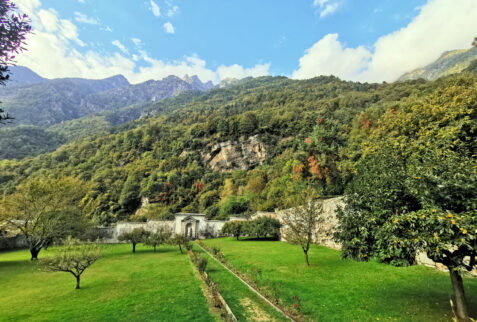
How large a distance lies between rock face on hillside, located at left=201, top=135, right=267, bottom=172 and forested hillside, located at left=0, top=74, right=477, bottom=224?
0.41 metres

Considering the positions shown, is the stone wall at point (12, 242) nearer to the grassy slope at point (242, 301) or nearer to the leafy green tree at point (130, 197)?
the leafy green tree at point (130, 197)

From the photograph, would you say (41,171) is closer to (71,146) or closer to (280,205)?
(71,146)

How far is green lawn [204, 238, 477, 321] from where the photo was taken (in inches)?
351

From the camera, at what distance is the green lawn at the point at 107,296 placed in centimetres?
972

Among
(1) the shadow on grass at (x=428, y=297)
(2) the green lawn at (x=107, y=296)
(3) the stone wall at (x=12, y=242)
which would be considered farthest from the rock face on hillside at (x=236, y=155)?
(1) the shadow on grass at (x=428, y=297)

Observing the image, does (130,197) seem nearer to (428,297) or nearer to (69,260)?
(69,260)

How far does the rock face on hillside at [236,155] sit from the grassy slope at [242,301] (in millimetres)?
68446

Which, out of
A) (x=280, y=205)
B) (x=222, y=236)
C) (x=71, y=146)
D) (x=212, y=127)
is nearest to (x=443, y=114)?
(x=280, y=205)

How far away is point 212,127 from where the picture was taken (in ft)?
331

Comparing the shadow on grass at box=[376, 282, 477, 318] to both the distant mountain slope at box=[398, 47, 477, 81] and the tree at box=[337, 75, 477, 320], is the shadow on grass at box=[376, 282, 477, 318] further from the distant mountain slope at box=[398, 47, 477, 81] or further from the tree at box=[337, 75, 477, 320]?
the distant mountain slope at box=[398, 47, 477, 81]

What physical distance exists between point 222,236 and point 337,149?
31947 mm

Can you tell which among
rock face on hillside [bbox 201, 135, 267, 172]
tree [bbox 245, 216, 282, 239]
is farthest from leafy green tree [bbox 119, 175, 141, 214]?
tree [bbox 245, 216, 282, 239]

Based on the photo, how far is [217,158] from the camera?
89625 mm

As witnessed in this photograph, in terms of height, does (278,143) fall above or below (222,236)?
above
